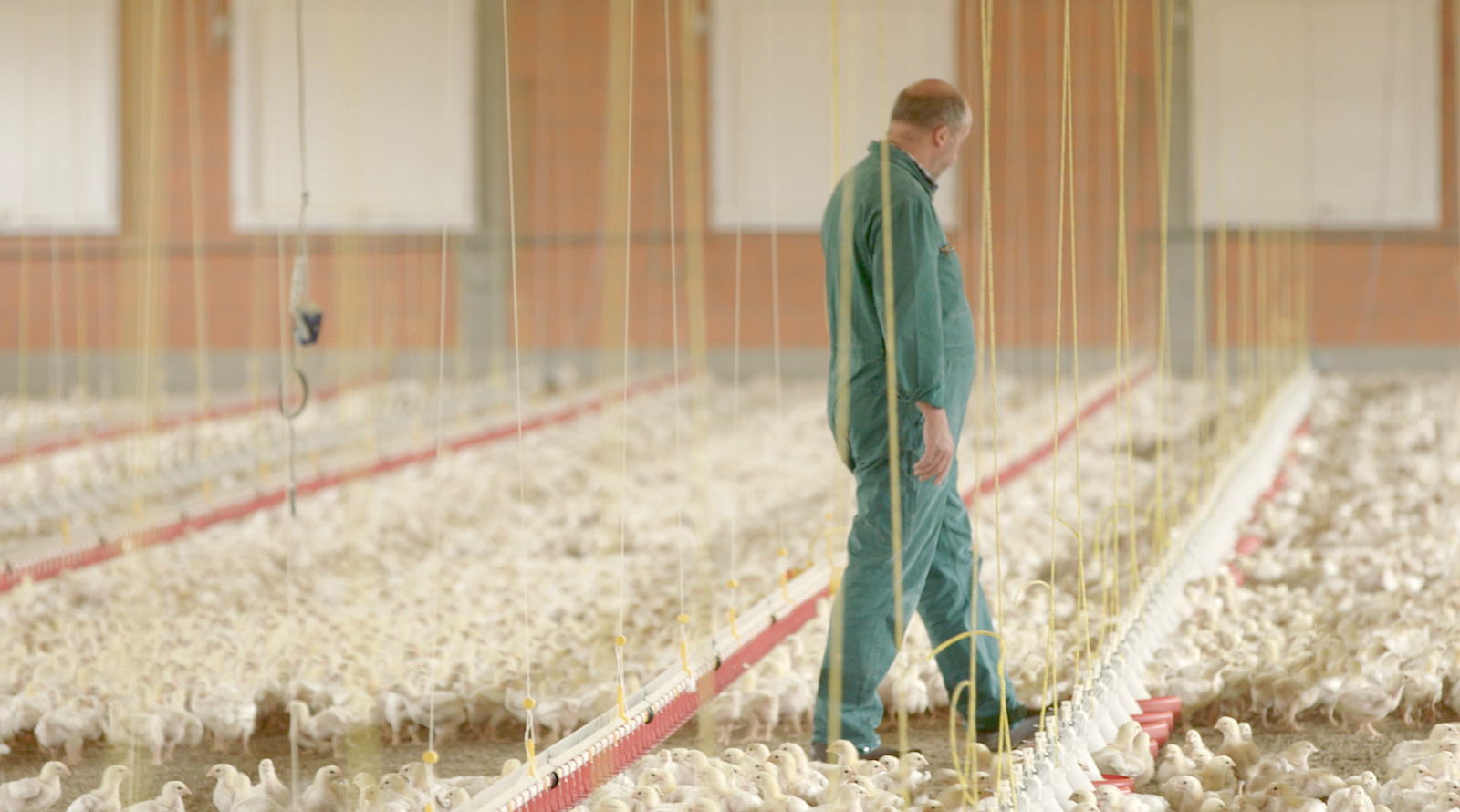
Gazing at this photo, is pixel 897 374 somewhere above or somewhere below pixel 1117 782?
above

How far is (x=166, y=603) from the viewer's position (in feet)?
10.9

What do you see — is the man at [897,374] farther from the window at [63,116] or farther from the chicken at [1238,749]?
the window at [63,116]

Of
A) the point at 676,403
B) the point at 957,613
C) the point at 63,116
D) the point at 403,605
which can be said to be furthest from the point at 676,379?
the point at 63,116

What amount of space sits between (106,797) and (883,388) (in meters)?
1.26

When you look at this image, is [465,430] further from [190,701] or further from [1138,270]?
[1138,270]

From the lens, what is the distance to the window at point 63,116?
337 inches

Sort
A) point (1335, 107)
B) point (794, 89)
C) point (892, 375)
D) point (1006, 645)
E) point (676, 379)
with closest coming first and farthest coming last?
1. point (892, 375)
2. point (1006, 645)
3. point (676, 379)
4. point (1335, 107)
5. point (794, 89)

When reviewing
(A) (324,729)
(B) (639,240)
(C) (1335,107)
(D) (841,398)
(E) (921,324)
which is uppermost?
(C) (1335,107)

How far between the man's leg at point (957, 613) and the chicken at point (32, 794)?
4.43 feet

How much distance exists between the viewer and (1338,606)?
2.95m

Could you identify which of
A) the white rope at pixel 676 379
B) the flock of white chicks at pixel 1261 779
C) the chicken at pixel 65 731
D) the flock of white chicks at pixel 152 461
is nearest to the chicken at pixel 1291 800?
the flock of white chicks at pixel 1261 779

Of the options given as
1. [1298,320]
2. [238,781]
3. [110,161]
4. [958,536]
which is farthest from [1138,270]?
[238,781]

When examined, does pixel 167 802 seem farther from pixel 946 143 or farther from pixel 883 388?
pixel 946 143

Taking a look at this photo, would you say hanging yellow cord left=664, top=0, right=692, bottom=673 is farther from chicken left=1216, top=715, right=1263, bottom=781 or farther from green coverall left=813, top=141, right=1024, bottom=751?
chicken left=1216, top=715, right=1263, bottom=781
